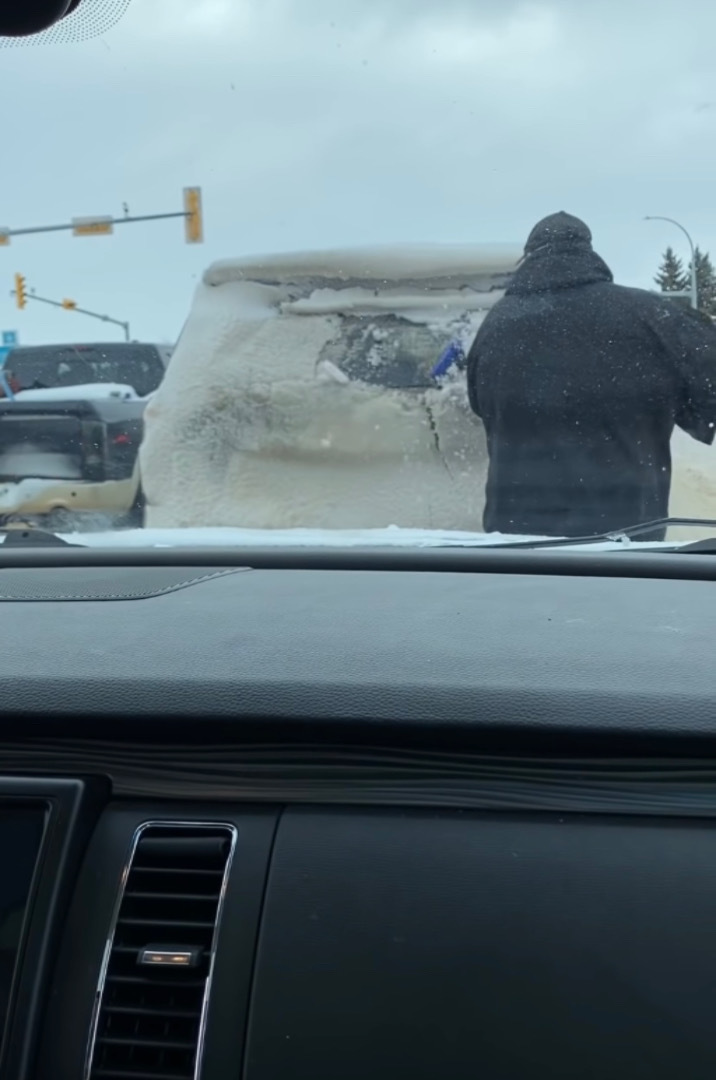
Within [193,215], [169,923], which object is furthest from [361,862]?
[193,215]

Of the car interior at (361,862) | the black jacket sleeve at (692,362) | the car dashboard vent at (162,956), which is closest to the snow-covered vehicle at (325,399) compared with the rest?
the black jacket sleeve at (692,362)

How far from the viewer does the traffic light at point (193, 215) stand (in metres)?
3.71

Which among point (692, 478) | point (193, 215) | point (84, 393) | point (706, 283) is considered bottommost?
point (692, 478)

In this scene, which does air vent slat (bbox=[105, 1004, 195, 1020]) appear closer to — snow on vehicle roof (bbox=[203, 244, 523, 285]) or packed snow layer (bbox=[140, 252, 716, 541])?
packed snow layer (bbox=[140, 252, 716, 541])

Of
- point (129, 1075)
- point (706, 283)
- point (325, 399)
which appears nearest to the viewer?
point (129, 1075)

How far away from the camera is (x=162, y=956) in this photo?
72.8 inches

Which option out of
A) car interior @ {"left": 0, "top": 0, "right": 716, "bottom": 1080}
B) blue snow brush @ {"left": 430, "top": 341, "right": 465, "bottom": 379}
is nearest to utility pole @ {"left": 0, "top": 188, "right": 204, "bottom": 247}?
blue snow brush @ {"left": 430, "top": 341, "right": 465, "bottom": 379}

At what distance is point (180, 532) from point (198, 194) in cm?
96

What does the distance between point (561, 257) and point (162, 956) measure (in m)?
2.32

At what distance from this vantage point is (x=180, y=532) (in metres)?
3.91

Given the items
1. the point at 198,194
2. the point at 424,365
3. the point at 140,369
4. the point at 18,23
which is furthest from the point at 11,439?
the point at 18,23

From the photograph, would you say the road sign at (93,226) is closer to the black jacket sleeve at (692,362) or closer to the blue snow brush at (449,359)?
the blue snow brush at (449,359)

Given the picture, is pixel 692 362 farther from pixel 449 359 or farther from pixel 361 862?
pixel 361 862

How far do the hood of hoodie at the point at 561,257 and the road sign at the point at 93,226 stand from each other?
3.80ft
